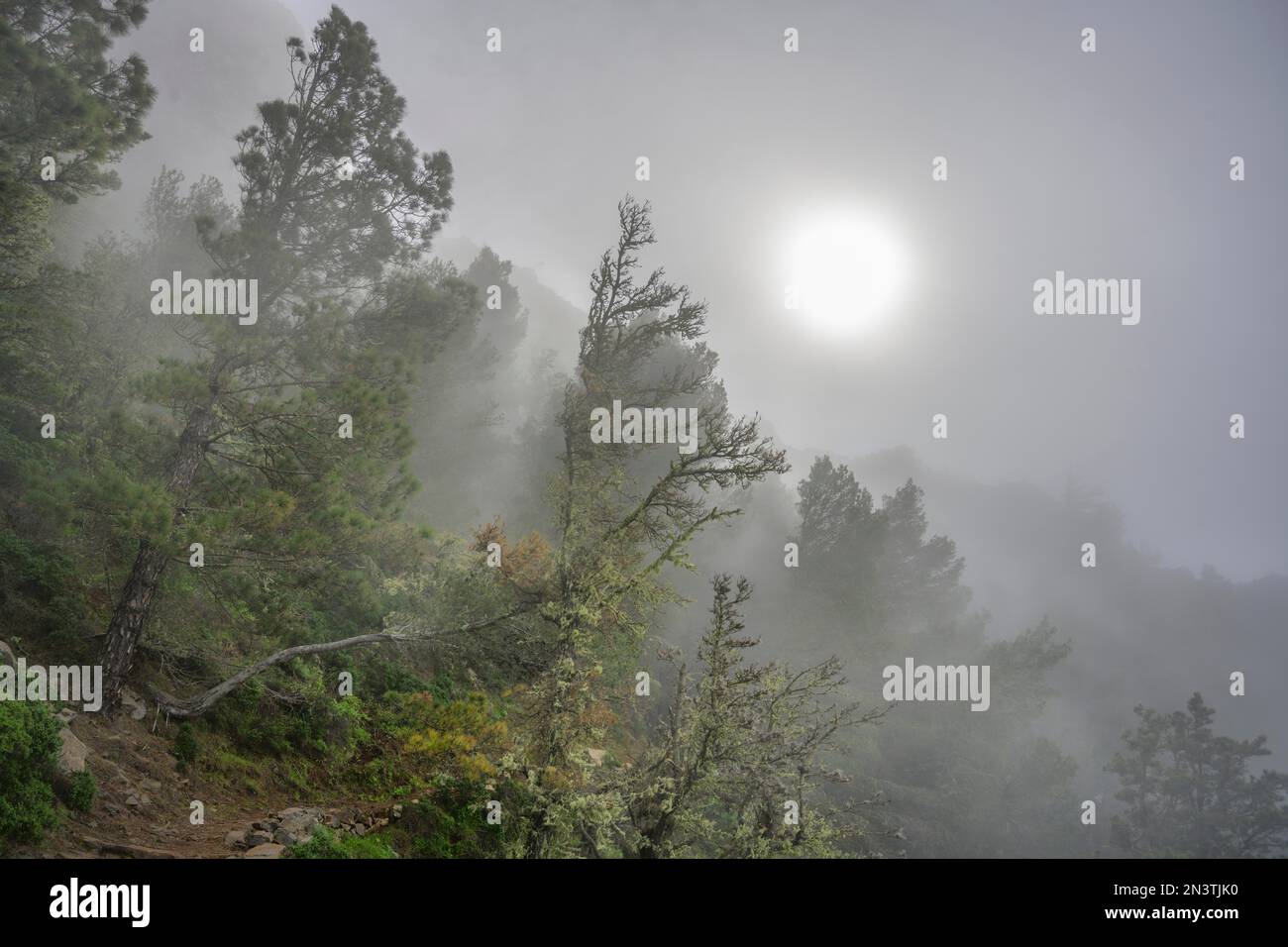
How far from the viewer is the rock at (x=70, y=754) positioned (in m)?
6.30

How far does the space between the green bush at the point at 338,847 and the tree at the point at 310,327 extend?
4.04m

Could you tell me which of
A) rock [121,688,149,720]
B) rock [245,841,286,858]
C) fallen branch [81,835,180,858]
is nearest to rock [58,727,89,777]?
fallen branch [81,835,180,858]

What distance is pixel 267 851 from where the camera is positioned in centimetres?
658

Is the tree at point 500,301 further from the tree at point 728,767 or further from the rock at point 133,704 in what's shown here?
the tree at point 728,767

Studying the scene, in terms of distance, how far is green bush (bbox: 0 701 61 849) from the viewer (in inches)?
208

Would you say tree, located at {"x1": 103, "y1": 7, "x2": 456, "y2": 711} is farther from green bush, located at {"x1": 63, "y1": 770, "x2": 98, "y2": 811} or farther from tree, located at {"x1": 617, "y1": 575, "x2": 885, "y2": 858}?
tree, located at {"x1": 617, "y1": 575, "x2": 885, "y2": 858}

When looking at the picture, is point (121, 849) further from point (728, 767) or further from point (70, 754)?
point (728, 767)

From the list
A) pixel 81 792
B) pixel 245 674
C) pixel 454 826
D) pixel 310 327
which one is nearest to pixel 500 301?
pixel 310 327

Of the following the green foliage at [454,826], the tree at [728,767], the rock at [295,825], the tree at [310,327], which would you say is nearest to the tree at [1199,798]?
the tree at [728,767]

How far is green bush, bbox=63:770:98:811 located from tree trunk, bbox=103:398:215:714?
2267 millimetres

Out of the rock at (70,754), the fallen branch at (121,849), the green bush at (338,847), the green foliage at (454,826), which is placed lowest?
the green foliage at (454,826)

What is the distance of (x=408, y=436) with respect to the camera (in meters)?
9.73

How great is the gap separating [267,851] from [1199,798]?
46.4m
